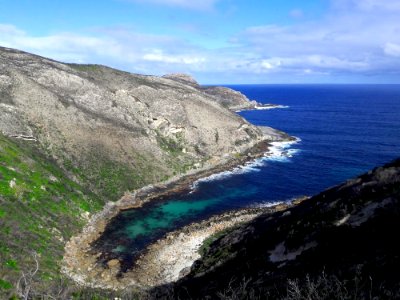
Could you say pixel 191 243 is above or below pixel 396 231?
below

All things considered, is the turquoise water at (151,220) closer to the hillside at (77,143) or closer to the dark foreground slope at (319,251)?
the hillside at (77,143)

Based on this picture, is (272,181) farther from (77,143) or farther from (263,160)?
(77,143)

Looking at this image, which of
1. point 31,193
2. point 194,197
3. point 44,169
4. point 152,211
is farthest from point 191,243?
point 44,169

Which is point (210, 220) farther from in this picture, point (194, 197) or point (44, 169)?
point (44, 169)

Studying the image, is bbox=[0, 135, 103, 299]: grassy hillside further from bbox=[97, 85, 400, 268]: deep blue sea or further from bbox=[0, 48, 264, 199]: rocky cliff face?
bbox=[97, 85, 400, 268]: deep blue sea

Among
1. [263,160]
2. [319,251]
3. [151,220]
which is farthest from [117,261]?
[263,160]

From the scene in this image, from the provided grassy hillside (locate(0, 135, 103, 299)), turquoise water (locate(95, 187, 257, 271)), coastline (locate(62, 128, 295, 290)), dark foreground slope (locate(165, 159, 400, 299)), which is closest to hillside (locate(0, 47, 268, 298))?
grassy hillside (locate(0, 135, 103, 299))
